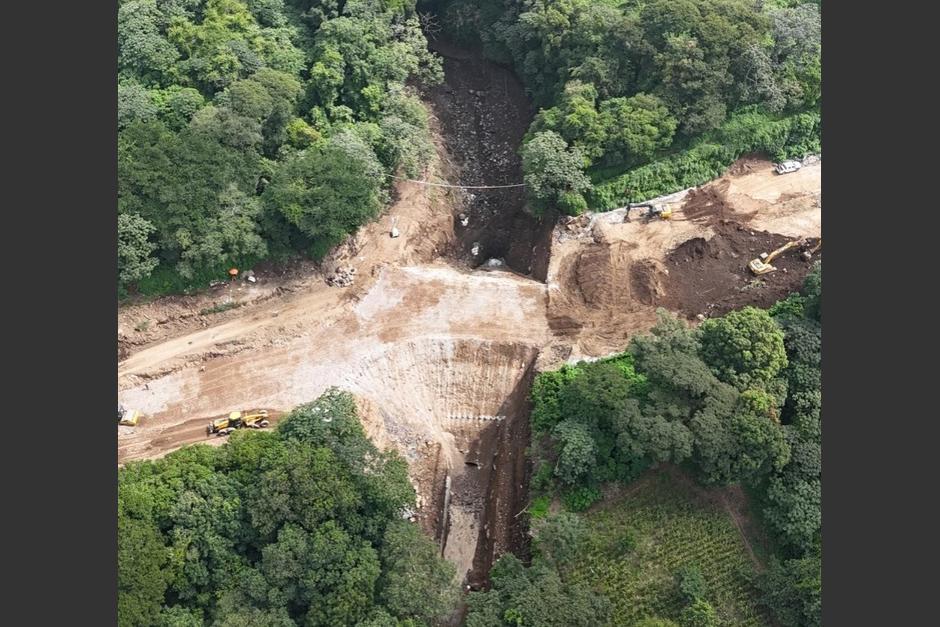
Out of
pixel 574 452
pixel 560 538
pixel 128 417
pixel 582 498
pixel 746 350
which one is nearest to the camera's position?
pixel 560 538

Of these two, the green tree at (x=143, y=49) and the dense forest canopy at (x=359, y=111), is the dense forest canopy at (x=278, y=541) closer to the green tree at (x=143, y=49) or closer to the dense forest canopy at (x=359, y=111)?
the dense forest canopy at (x=359, y=111)

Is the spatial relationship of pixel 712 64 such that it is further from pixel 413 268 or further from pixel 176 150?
pixel 176 150

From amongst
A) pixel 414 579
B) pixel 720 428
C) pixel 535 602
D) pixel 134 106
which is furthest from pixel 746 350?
pixel 134 106

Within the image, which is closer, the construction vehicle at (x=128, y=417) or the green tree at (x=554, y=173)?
the construction vehicle at (x=128, y=417)

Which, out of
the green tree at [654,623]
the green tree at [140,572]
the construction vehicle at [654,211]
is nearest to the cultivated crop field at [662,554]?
the green tree at [654,623]

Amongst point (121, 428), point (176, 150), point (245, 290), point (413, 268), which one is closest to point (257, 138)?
point (176, 150)

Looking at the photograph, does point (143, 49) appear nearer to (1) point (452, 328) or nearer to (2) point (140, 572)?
(1) point (452, 328)

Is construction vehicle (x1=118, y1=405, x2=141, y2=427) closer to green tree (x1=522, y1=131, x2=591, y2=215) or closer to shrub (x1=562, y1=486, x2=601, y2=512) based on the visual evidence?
shrub (x1=562, y1=486, x2=601, y2=512)
